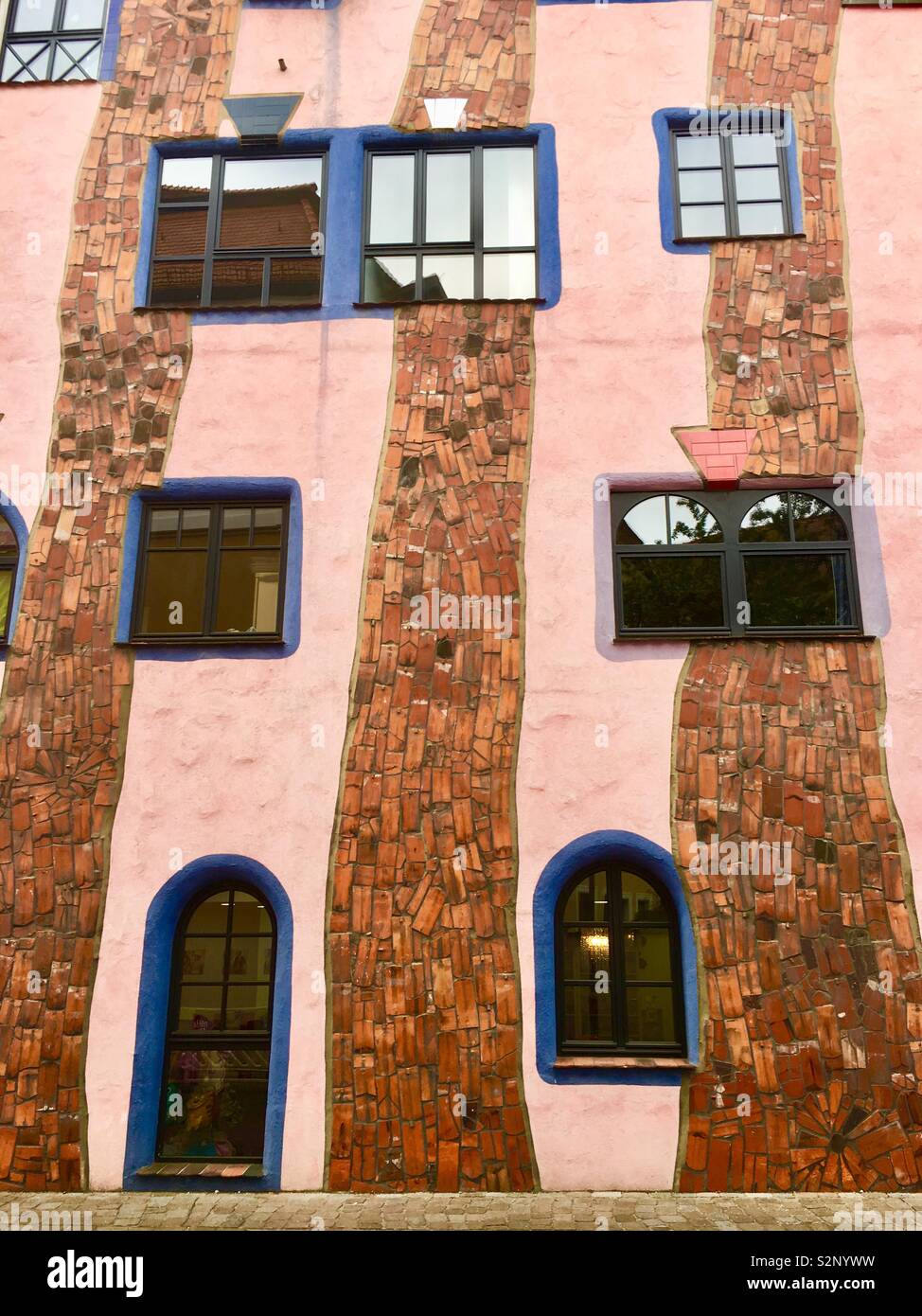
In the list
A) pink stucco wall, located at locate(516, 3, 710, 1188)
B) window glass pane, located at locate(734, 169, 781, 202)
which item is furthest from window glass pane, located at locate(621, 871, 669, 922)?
window glass pane, located at locate(734, 169, 781, 202)

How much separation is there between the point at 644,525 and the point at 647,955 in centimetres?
341

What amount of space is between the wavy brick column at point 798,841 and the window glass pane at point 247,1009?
3.19 m

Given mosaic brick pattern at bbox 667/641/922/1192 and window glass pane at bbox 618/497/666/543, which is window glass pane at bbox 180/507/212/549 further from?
mosaic brick pattern at bbox 667/641/922/1192

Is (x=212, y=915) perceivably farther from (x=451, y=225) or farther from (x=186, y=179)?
(x=186, y=179)

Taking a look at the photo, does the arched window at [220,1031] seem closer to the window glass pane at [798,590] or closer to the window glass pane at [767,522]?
the window glass pane at [798,590]

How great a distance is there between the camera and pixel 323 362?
27.2 feet

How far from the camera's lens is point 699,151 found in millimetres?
8703

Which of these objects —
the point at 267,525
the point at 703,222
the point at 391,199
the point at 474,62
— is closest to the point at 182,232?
the point at 391,199

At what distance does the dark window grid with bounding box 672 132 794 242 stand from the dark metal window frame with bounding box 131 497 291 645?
14.3 feet

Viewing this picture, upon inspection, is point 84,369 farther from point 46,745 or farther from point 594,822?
point 594,822

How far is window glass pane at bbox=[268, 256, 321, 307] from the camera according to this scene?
8.57 metres

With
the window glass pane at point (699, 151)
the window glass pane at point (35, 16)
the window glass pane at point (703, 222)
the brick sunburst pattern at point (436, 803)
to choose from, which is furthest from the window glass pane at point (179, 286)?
the window glass pane at point (699, 151)

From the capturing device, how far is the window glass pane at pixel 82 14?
9.30 metres

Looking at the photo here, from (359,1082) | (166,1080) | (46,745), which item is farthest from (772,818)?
(46,745)
